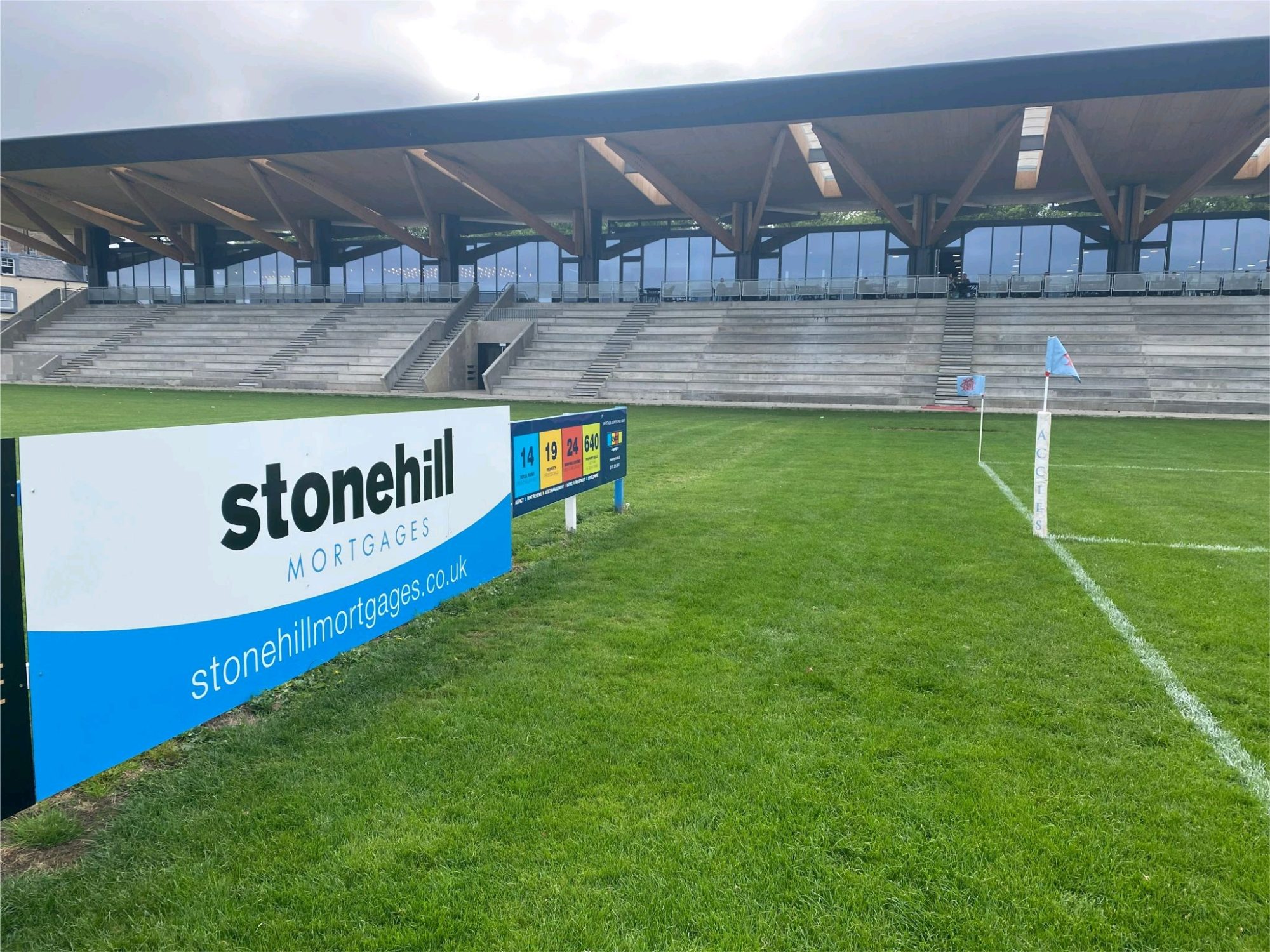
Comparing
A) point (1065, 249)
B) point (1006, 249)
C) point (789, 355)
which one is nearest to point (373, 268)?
point (789, 355)

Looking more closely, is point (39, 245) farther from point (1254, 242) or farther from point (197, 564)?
point (1254, 242)

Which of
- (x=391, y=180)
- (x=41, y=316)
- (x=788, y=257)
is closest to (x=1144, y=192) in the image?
(x=788, y=257)

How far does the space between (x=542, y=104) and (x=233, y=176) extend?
19.9m

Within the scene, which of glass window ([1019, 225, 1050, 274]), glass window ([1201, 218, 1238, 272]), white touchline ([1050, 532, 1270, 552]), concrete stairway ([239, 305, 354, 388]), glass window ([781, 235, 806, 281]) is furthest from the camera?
glass window ([781, 235, 806, 281])

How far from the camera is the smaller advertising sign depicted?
7.47 meters

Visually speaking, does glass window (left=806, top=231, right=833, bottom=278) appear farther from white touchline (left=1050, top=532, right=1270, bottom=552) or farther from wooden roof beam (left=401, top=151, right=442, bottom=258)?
white touchline (left=1050, top=532, right=1270, bottom=552)

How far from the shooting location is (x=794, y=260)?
158 ft

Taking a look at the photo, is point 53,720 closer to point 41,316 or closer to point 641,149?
point 641,149

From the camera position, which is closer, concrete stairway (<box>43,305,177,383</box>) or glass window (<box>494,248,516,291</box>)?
concrete stairway (<box>43,305,177,383</box>)

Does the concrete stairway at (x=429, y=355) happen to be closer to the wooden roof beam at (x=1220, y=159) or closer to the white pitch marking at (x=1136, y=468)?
the white pitch marking at (x=1136, y=468)

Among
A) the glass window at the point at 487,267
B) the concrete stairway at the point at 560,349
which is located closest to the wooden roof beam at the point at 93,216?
the glass window at the point at 487,267

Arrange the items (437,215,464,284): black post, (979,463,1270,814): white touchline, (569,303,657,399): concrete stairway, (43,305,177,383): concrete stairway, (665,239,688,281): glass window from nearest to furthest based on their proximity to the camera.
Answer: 1. (979,463,1270,814): white touchline
2. (569,303,657,399): concrete stairway
3. (43,305,177,383): concrete stairway
4. (437,215,464,284): black post
5. (665,239,688,281): glass window

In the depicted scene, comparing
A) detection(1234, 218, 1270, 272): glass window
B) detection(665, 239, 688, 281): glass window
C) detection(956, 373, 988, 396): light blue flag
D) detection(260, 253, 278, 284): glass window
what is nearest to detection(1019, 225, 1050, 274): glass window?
detection(1234, 218, 1270, 272): glass window

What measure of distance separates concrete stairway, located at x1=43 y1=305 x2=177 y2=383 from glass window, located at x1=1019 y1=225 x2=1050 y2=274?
50195mm
